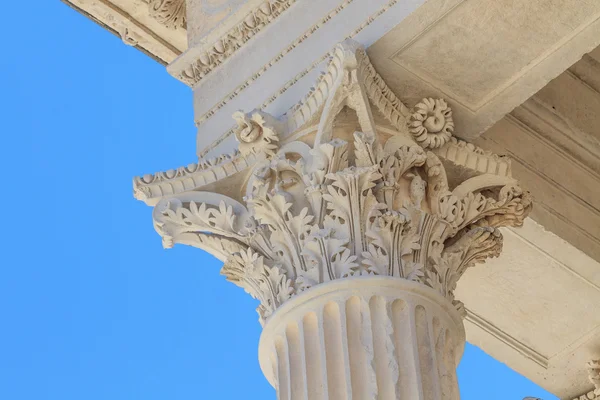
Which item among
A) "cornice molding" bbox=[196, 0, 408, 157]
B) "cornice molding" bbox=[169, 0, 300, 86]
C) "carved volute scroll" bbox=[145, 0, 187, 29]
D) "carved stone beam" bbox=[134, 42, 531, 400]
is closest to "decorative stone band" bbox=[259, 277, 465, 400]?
"carved stone beam" bbox=[134, 42, 531, 400]

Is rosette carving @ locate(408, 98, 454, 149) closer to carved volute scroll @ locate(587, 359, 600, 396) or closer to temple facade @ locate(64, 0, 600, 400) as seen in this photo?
temple facade @ locate(64, 0, 600, 400)

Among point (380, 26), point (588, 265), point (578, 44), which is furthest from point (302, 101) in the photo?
point (588, 265)

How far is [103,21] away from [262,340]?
5766 millimetres

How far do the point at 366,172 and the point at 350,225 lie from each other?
0.43m

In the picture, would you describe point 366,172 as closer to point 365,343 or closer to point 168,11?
point 365,343

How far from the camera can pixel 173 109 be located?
40.5 m

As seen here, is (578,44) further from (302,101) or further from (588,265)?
(588,265)

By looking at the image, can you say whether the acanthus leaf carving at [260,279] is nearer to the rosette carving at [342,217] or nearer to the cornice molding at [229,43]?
the rosette carving at [342,217]

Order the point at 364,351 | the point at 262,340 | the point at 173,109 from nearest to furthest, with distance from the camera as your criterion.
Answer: the point at 364,351 < the point at 262,340 < the point at 173,109

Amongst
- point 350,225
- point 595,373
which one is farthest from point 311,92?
point 595,373

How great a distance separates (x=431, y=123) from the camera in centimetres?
1058

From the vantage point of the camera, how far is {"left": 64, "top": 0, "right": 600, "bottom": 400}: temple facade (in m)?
9.41

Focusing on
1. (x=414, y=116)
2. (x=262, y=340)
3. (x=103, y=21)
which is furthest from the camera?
(x=103, y=21)

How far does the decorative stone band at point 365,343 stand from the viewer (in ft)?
29.7
